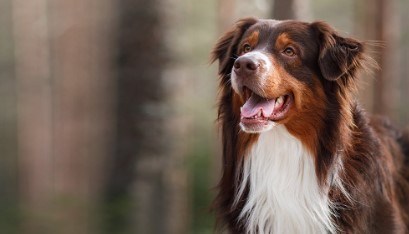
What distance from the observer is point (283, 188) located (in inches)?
207

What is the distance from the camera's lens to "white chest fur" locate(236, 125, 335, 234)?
5187 mm

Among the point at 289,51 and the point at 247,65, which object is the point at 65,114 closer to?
the point at 289,51

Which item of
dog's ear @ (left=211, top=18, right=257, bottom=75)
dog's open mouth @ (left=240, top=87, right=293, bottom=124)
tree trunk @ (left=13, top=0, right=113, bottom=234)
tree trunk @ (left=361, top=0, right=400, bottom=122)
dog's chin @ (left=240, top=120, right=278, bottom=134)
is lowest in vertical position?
A: tree trunk @ (left=13, top=0, right=113, bottom=234)

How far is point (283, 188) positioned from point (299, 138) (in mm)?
417

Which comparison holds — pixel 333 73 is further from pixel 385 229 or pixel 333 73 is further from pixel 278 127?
pixel 385 229

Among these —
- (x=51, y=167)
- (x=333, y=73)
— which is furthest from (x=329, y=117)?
(x=51, y=167)

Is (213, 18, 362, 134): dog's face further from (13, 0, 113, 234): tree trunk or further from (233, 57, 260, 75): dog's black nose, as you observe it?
(13, 0, 113, 234): tree trunk

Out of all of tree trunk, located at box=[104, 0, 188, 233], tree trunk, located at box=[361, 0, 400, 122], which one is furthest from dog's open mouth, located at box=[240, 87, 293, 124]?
tree trunk, located at box=[361, 0, 400, 122]

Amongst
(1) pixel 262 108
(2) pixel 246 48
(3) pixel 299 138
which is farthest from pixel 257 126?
(2) pixel 246 48

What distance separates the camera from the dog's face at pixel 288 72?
4902mm

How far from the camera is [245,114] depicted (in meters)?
5.01

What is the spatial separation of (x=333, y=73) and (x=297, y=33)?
0.42 meters

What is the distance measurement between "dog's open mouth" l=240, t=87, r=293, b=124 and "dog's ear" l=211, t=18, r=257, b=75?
18.9 inches

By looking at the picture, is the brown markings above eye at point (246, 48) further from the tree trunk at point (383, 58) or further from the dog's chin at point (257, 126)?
the tree trunk at point (383, 58)
